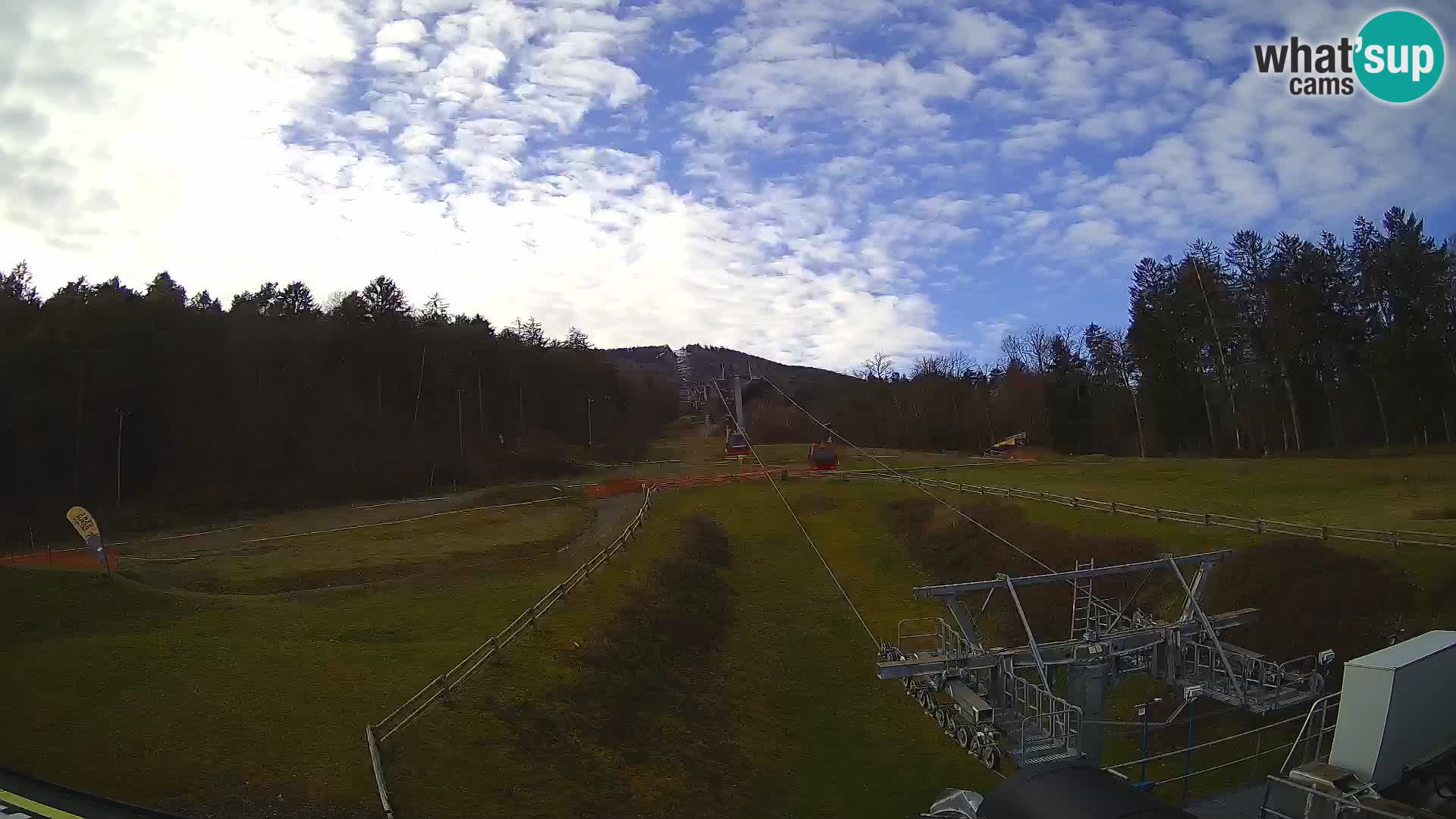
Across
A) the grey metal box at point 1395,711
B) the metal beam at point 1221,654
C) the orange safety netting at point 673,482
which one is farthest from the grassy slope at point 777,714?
the orange safety netting at point 673,482

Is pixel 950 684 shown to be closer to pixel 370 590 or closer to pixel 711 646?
pixel 711 646

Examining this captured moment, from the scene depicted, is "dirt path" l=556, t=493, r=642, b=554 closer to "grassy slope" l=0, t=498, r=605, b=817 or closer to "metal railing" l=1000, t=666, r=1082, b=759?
"grassy slope" l=0, t=498, r=605, b=817

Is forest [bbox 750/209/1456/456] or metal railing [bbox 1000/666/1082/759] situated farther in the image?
forest [bbox 750/209/1456/456]

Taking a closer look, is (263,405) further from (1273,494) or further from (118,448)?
(1273,494)

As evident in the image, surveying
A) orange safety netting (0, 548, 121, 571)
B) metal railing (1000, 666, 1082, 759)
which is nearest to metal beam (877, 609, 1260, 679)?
metal railing (1000, 666, 1082, 759)

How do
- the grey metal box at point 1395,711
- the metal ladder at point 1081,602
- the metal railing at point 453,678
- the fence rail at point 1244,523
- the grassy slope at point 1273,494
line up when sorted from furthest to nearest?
the grassy slope at point 1273,494, the fence rail at point 1244,523, the metal ladder at point 1081,602, the metal railing at point 453,678, the grey metal box at point 1395,711

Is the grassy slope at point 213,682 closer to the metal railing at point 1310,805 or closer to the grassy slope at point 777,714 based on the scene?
the grassy slope at point 777,714

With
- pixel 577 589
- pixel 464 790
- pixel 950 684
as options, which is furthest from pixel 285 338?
pixel 950 684
